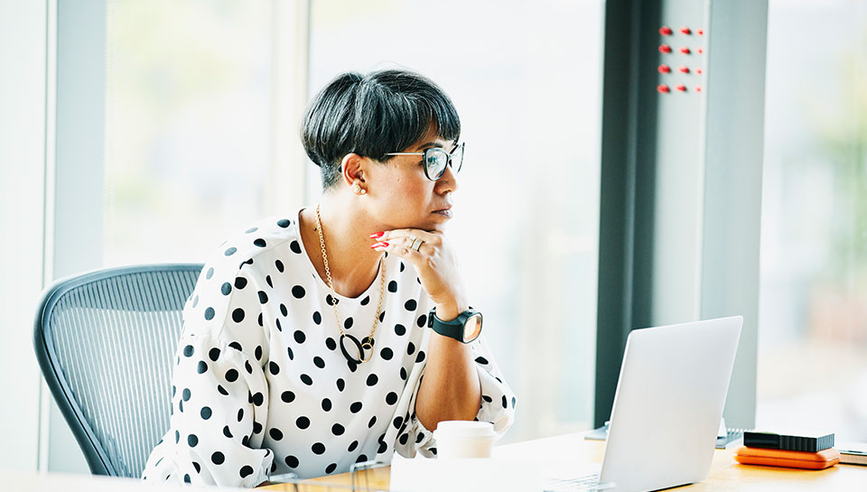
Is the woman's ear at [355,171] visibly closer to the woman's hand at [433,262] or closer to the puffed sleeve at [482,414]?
the woman's hand at [433,262]

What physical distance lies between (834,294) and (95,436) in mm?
2150

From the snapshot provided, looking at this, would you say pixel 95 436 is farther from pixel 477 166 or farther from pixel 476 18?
pixel 476 18

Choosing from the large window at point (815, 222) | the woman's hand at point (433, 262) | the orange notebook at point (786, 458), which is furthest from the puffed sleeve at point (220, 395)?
the large window at point (815, 222)

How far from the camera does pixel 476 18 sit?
3422mm

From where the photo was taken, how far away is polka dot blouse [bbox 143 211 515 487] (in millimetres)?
1444

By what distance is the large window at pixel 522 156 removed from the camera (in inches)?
134

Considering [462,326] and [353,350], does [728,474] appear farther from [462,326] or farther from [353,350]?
[353,350]

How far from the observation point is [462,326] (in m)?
1.67

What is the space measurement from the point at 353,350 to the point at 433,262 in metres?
0.21

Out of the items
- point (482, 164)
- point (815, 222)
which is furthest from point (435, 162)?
point (482, 164)

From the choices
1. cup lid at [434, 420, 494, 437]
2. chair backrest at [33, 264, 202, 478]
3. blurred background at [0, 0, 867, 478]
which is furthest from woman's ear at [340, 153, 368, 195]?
blurred background at [0, 0, 867, 478]

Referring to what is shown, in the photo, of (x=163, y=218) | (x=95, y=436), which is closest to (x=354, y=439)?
(x=95, y=436)

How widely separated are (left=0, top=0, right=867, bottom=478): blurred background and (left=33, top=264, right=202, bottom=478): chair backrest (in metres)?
0.75

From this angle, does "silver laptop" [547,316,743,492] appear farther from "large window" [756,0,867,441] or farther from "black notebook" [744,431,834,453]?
"large window" [756,0,867,441]
